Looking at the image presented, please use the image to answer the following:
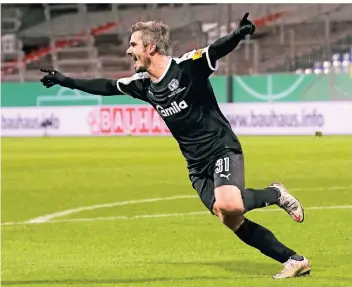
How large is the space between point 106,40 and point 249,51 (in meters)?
8.27

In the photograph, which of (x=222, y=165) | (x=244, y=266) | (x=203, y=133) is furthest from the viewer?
(x=244, y=266)

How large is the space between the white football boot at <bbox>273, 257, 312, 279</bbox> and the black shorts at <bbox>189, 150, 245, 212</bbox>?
680mm

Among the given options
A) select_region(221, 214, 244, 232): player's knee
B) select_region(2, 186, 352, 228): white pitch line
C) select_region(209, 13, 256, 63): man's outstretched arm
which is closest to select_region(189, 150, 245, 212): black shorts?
select_region(221, 214, 244, 232): player's knee

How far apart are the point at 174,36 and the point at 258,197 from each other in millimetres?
39857

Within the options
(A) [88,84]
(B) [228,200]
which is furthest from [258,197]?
(A) [88,84]

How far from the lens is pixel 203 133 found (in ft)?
25.5

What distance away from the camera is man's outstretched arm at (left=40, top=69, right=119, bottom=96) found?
832 centimetres

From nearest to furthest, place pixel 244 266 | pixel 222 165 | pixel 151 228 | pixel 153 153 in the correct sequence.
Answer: pixel 222 165, pixel 244 266, pixel 151 228, pixel 153 153

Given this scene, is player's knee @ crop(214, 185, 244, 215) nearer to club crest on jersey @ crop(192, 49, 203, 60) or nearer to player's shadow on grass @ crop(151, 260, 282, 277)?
player's shadow on grass @ crop(151, 260, 282, 277)

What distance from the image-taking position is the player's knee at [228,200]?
7.43 m

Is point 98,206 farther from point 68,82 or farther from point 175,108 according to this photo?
point 175,108

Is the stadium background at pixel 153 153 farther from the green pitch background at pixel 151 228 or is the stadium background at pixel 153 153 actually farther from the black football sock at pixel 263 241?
the black football sock at pixel 263 241

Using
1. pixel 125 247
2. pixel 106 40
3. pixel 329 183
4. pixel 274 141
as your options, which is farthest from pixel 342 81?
pixel 125 247

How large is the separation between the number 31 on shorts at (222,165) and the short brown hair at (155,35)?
93 cm
